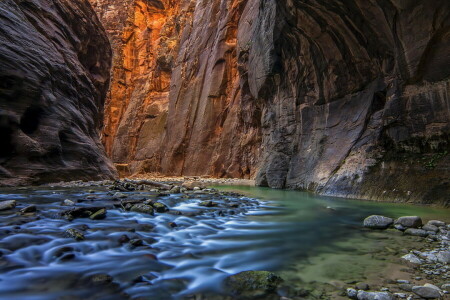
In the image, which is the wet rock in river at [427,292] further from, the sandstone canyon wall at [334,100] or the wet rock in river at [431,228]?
the sandstone canyon wall at [334,100]

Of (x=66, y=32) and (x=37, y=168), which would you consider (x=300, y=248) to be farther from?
(x=66, y=32)

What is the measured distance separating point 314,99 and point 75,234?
451 inches

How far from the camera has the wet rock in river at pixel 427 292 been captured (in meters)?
1.97

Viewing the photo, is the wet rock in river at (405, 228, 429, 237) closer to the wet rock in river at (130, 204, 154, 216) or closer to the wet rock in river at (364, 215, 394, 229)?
the wet rock in river at (364, 215, 394, 229)

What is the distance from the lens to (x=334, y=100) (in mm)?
11562

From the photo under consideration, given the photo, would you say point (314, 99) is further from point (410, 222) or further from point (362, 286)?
point (362, 286)

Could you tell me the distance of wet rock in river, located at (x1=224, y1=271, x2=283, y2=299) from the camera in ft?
6.75

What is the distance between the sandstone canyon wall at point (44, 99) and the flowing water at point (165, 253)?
616 centimetres

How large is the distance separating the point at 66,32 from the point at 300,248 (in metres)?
17.6

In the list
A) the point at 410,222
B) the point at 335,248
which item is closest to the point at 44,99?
the point at 335,248

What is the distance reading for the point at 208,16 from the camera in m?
32.8

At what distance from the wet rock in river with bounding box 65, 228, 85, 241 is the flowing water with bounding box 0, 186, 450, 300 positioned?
7 centimetres

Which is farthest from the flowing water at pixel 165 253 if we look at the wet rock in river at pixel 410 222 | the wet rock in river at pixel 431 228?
the wet rock in river at pixel 431 228

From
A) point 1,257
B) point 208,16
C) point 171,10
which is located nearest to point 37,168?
point 1,257
